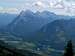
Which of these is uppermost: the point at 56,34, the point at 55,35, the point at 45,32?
the point at 45,32

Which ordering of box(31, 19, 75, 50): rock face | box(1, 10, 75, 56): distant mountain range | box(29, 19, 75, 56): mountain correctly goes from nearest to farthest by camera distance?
box(1, 10, 75, 56): distant mountain range → box(29, 19, 75, 56): mountain → box(31, 19, 75, 50): rock face

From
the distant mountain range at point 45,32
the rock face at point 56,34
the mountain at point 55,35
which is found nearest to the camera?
the distant mountain range at point 45,32

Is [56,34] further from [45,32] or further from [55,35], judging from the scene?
[45,32]

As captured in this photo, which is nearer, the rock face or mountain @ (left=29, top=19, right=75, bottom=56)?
mountain @ (left=29, top=19, right=75, bottom=56)

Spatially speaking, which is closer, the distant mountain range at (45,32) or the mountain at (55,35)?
the distant mountain range at (45,32)

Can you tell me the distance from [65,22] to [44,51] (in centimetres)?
6438

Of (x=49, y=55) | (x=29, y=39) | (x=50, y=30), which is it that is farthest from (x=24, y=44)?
(x=50, y=30)

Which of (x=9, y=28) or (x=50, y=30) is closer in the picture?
(x=9, y=28)

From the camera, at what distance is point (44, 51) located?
134 metres

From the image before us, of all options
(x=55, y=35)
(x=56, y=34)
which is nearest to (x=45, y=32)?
(x=56, y=34)

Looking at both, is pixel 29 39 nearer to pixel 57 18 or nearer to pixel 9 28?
pixel 9 28

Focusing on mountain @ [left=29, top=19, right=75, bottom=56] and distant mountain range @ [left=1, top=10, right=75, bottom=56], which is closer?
distant mountain range @ [left=1, top=10, right=75, bottom=56]

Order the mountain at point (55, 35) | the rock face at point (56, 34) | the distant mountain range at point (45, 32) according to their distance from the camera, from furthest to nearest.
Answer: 1. the rock face at point (56, 34)
2. the mountain at point (55, 35)
3. the distant mountain range at point (45, 32)

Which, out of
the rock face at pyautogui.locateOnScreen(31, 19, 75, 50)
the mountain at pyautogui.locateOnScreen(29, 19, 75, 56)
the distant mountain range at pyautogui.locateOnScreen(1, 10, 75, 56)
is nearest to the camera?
the distant mountain range at pyautogui.locateOnScreen(1, 10, 75, 56)
